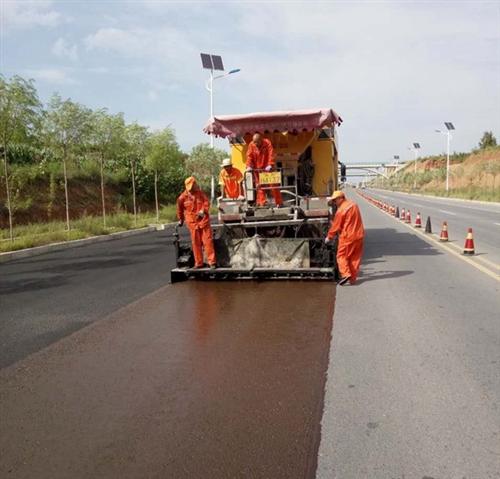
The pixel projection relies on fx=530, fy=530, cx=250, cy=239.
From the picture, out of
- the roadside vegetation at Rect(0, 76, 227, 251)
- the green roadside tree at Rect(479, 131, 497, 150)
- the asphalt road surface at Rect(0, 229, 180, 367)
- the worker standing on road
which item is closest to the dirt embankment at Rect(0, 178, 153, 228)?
the roadside vegetation at Rect(0, 76, 227, 251)

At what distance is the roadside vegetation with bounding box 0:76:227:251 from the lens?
14.9m

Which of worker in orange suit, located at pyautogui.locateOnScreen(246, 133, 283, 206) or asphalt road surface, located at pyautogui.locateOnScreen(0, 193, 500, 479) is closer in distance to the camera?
asphalt road surface, located at pyautogui.locateOnScreen(0, 193, 500, 479)

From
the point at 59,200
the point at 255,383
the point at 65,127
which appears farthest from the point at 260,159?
the point at 59,200

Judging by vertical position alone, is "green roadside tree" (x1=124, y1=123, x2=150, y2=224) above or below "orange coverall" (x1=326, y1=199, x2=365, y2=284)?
above

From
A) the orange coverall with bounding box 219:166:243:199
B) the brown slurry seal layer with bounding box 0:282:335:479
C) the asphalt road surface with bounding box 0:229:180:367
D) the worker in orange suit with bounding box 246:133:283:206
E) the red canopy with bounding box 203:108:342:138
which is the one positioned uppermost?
the red canopy with bounding box 203:108:342:138

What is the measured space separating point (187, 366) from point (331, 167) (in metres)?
7.35

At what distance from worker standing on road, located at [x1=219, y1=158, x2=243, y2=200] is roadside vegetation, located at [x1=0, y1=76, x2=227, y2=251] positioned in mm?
6767

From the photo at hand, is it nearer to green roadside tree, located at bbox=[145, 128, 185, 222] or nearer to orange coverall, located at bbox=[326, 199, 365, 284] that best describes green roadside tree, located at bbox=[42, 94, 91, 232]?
green roadside tree, located at bbox=[145, 128, 185, 222]

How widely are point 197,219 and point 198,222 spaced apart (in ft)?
0.19

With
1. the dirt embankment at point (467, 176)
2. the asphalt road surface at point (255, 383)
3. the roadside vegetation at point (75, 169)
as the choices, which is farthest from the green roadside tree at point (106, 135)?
the dirt embankment at point (467, 176)

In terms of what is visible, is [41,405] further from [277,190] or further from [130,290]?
[277,190]

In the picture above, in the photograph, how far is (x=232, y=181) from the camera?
10.6 metres

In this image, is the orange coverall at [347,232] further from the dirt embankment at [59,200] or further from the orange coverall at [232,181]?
the dirt embankment at [59,200]

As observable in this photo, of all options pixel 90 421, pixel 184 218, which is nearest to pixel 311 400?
pixel 90 421
